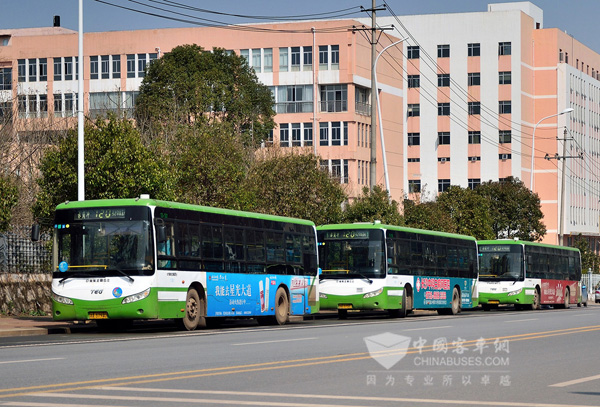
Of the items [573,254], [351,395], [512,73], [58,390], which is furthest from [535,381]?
[512,73]

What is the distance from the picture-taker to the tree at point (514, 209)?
9125 cm

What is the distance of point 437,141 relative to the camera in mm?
116625

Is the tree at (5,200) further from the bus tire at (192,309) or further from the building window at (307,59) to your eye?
the building window at (307,59)

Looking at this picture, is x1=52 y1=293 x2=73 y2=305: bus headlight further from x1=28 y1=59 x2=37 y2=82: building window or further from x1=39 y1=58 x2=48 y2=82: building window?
x1=28 y1=59 x2=37 y2=82: building window

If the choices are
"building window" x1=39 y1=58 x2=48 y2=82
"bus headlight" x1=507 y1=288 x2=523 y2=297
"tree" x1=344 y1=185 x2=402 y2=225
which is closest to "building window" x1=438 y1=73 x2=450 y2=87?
Answer: "building window" x1=39 y1=58 x2=48 y2=82

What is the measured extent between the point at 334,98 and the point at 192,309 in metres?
56.8

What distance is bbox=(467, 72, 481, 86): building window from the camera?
4491 inches

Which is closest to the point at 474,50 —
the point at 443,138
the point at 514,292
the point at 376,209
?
the point at 443,138

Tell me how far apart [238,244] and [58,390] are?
55.5ft

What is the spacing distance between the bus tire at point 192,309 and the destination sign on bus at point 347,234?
9653mm

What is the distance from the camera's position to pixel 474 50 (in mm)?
114000

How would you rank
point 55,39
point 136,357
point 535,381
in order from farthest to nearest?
1. point 55,39
2. point 136,357
3. point 535,381

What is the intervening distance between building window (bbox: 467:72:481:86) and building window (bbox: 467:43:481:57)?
190 centimetres

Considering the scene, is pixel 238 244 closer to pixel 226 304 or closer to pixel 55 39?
pixel 226 304
